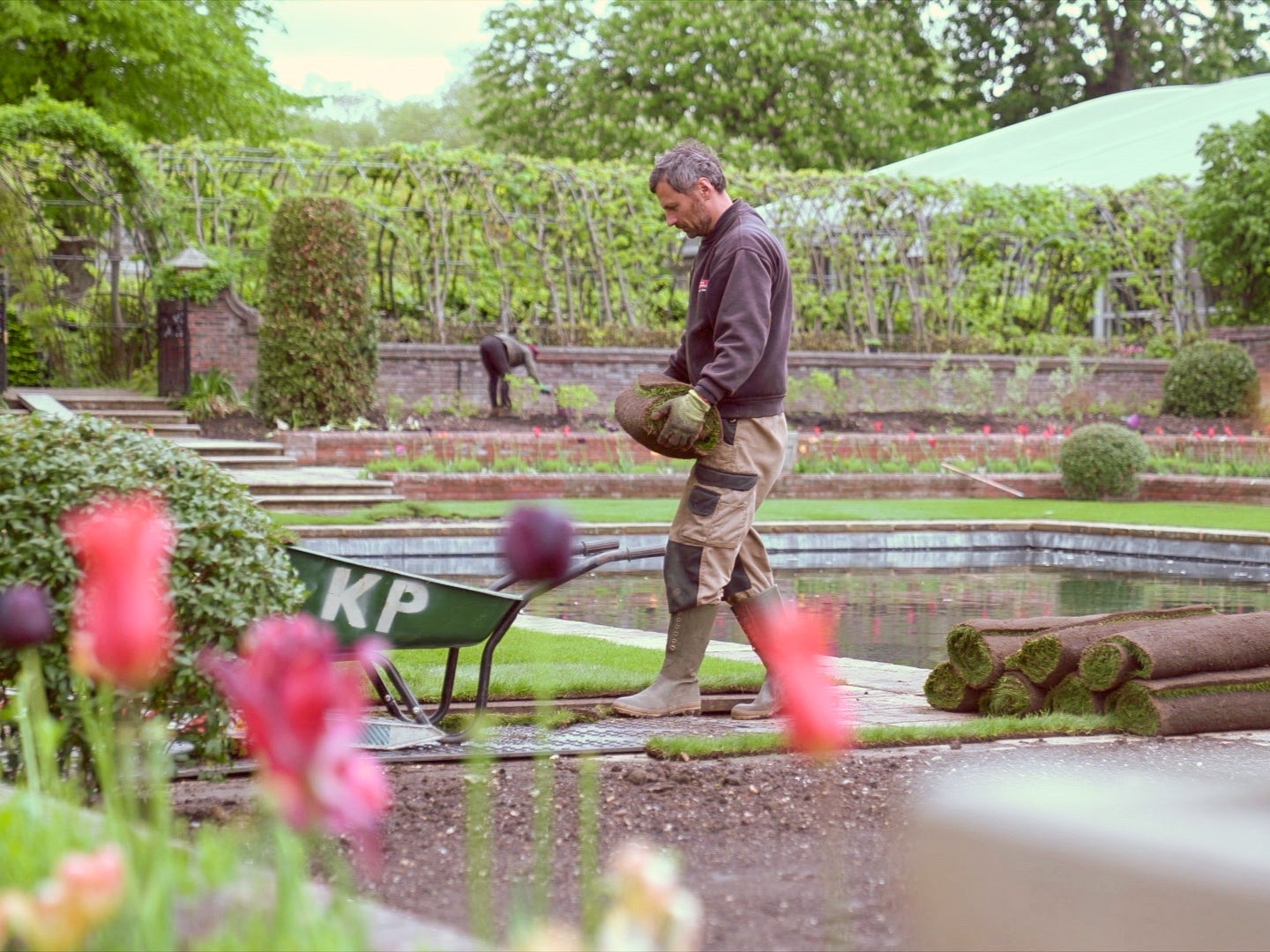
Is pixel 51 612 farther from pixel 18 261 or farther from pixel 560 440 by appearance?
pixel 18 261

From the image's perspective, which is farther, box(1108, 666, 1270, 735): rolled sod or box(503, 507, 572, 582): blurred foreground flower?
box(1108, 666, 1270, 735): rolled sod

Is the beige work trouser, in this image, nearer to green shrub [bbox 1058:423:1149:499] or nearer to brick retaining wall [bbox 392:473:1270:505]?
brick retaining wall [bbox 392:473:1270:505]

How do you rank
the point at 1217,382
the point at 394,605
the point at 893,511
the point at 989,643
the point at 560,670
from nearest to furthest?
1. the point at 394,605
2. the point at 989,643
3. the point at 560,670
4. the point at 893,511
5. the point at 1217,382

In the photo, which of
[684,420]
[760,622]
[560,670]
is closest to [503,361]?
[560,670]

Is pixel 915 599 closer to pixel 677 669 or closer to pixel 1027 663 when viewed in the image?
pixel 1027 663

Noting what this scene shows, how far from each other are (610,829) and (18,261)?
1857cm

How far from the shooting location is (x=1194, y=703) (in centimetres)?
516

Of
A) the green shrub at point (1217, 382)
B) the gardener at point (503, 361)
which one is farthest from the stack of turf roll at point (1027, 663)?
the green shrub at point (1217, 382)

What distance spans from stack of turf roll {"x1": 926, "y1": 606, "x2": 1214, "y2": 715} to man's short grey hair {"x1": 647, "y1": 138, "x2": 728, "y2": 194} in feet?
Result: 5.84

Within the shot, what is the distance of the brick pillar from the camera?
62.3ft

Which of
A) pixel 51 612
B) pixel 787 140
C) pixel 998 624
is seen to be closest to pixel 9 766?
pixel 51 612

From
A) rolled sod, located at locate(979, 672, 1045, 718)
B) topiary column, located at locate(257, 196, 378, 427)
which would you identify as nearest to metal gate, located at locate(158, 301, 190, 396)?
topiary column, located at locate(257, 196, 378, 427)

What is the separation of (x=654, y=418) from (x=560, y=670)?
133 cm

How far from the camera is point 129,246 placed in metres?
23.5
